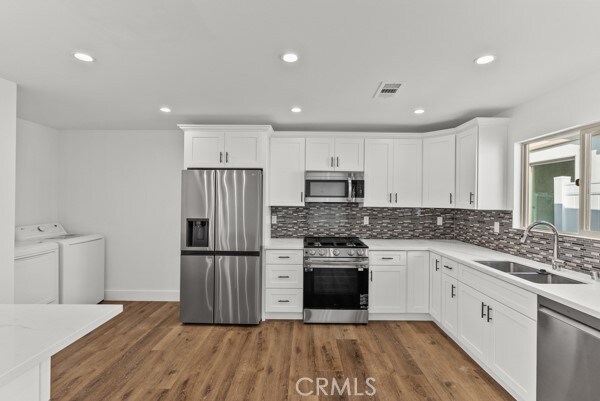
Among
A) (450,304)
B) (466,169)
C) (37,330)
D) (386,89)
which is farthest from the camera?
(466,169)

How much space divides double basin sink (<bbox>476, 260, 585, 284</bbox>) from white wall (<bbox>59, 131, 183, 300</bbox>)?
154 inches

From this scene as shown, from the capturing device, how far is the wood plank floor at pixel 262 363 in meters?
2.26

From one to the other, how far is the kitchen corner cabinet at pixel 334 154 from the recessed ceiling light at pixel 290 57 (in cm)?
178

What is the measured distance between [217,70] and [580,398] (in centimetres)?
310

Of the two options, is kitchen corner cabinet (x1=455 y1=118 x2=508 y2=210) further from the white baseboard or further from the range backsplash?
the white baseboard

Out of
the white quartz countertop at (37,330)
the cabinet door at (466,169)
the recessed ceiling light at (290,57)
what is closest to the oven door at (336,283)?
the cabinet door at (466,169)

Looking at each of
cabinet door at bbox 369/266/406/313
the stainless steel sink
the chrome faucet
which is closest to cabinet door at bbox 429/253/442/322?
cabinet door at bbox 369/266/406/313

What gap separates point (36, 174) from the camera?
154 inches

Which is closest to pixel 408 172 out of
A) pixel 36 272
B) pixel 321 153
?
pixel 321 153

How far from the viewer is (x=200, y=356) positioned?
2771 mm

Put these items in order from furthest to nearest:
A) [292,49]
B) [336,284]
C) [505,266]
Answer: [336,284]
[505,266]
[292,49]

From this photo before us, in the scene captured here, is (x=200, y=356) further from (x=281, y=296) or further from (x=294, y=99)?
(x=294, y=99)

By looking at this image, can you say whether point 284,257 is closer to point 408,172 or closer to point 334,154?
point 334,154

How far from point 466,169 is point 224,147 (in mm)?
2837
